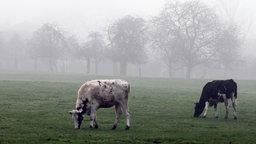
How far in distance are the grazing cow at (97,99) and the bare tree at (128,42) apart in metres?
69.2

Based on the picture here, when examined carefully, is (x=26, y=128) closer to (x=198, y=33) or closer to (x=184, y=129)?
(x=184, y=129)

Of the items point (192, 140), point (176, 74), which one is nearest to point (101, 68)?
point (176, 74)

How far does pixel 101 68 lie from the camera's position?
12112 cm

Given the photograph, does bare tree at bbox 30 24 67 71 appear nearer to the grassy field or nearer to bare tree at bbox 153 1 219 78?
bare tree at bbox 153 1 219 78

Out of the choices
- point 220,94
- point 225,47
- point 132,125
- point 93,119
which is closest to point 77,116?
point 93,119

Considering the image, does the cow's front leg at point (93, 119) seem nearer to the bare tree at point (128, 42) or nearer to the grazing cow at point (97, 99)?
the grazing cow at point (97, 99)

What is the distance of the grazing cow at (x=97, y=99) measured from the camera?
62.7ft

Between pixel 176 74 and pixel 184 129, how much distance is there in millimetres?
85244

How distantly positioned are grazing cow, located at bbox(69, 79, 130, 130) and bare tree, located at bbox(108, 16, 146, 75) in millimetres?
69197

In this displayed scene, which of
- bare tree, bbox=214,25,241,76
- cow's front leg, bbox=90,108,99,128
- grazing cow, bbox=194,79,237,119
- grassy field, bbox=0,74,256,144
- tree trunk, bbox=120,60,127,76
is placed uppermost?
bare tree, bbox=214,25,241,76

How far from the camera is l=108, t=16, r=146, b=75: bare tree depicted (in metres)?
88.9

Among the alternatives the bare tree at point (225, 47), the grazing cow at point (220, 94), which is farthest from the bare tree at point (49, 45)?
the grazing cow at point (220, 94)

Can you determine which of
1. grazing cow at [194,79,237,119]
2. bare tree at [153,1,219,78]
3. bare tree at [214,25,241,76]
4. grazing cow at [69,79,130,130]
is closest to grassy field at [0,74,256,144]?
grazing cow at [69,79,130,130]

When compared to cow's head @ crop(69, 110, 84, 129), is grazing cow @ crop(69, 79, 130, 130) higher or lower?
higher
